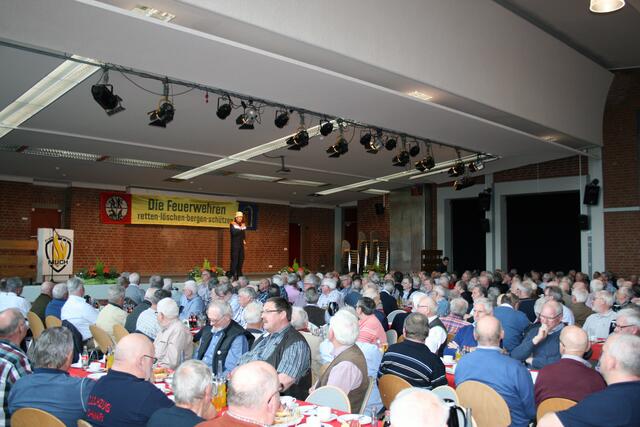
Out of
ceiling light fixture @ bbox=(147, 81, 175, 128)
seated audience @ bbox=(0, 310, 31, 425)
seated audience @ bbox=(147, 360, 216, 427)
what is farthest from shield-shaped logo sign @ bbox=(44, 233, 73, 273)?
seated audience @ bbox=(147, 360, 216, 427)

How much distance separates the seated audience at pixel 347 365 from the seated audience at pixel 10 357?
2.01m

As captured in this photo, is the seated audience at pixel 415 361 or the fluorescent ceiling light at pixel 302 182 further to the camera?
the fluorescent ceiling light at pixel 302 182

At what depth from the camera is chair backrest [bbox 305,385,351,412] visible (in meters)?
3.44

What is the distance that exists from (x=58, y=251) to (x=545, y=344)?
1350 centimetres

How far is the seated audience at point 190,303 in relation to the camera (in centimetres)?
857

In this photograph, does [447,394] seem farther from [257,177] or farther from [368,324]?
[257,177]

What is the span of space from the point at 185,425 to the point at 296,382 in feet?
5.91

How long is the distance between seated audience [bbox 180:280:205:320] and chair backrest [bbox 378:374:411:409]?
496 centimetres

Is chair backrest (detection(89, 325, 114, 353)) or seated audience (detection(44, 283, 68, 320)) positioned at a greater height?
seated audience (detection(44, 283, 68, 320))

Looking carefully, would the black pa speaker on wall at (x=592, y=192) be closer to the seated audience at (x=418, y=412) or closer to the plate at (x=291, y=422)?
the plate at (x=291, y=422)

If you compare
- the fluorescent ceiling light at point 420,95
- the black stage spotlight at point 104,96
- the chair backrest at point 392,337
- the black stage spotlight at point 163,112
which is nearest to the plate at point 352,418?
the chair backrest at point 392,337

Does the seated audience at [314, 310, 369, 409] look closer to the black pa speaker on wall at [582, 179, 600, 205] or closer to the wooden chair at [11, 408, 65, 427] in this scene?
the wooden chair at [11, 408, 65, 427]

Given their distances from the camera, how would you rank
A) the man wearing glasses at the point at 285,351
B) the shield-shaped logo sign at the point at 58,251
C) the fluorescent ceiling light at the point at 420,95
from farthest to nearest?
the shield-shaped logo sign at the point at 58,251 → the fluorescent ceiling light at the point at 420,95 → the man wearing glasses at the point at 285,351

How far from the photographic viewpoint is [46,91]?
8422 millimetres
